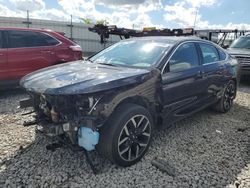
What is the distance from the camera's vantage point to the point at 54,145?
10.7 feet

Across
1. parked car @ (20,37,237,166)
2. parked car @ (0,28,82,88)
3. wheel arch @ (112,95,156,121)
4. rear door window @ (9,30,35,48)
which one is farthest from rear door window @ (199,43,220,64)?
rear door window @ (9,30,35,48)

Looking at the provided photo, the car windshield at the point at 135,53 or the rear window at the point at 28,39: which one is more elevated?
the rear window at the point at 28,39

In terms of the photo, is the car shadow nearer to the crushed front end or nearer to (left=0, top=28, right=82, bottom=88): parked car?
the crushed front end

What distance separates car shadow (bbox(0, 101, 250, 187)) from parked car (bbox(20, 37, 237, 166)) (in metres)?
0.27

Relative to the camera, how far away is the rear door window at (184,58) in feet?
12.9

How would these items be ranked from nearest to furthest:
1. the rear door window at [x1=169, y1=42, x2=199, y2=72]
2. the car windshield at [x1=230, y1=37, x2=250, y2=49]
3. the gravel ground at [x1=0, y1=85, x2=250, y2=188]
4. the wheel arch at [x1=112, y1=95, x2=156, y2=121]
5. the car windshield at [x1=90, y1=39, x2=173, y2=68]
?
the gravel ground at [x1=0, y1=85, x2=250, y2=188]
the wheel arch at [x1=112, y1=95, x2=156, y2=121]
the car windshield at [x1=90, y1=39, x2=173, y2=68]
the rear door window at [x1=169, y1=42, x2=199, y2=72]
the car windshield at [x1=230, y1=37, x2=250, y2=49]

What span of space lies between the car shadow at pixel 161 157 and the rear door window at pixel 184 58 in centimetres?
116

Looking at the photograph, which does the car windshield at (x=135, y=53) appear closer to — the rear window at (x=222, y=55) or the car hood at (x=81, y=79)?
the car hood at (x=81, y=79)

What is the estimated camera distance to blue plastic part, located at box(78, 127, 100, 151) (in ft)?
9.48

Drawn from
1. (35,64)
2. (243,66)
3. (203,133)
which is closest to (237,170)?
(203,133)

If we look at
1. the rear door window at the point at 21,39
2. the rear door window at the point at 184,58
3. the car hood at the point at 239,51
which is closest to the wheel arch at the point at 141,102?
the rear door window at the point at 184,58

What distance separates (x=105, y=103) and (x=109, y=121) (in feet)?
0.79

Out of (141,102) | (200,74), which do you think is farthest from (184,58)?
(141,102)

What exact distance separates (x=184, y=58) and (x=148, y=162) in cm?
178
